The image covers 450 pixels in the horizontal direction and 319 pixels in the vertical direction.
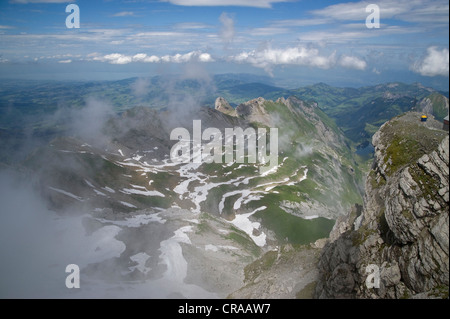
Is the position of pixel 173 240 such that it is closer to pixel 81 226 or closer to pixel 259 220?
pixel 81 226

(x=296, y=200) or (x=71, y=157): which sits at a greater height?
(x=71, y=157)

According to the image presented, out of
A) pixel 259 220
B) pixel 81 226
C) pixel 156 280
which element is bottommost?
pixel 259 220

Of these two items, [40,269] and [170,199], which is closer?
[40,269]

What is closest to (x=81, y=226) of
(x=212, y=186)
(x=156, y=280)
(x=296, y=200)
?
(x=156, y=280)
